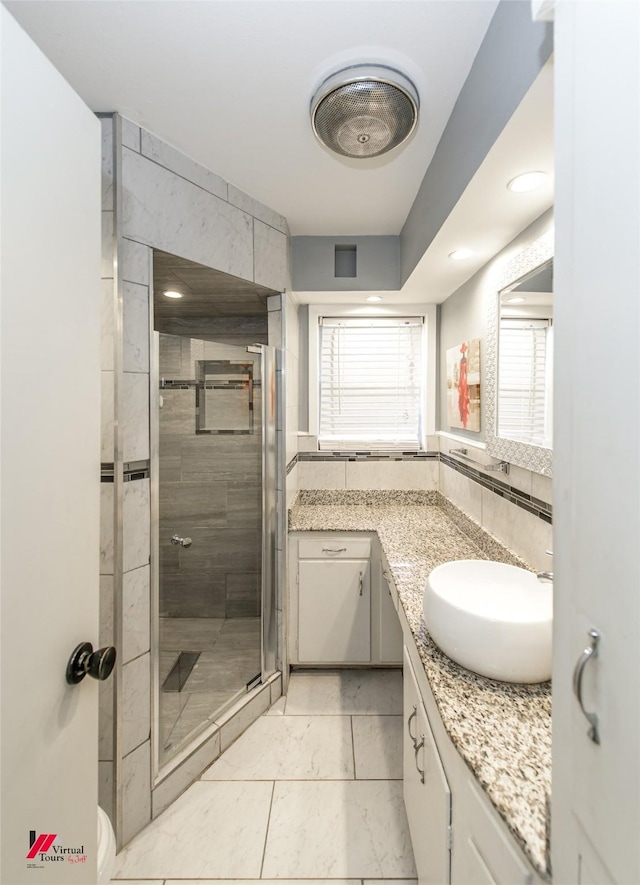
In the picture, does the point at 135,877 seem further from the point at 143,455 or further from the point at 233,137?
the point at 233,137

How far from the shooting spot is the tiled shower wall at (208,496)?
1706 millimetres

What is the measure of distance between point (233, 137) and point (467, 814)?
2.04 m

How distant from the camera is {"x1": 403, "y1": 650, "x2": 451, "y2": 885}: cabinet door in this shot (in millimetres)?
981

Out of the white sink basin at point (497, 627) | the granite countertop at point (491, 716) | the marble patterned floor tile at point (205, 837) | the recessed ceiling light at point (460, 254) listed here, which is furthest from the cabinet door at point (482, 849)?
the recessed ceiling light at point (460, 254)

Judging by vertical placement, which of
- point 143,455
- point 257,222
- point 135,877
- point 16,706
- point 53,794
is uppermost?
point 257,222

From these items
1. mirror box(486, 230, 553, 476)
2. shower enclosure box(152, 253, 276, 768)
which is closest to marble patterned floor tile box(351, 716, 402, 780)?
shower enclosure box(152, 253, 276, 768)

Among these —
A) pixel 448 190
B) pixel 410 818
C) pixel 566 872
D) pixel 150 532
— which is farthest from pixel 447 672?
pixel 448 190

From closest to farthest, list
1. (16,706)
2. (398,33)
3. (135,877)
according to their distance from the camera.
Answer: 1. (16,706)
2. (398,33)
3. (135,877)

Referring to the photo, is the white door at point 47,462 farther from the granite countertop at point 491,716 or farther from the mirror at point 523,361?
the mirror at point 523,361

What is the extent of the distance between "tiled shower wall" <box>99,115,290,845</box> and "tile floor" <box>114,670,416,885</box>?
0.19 m

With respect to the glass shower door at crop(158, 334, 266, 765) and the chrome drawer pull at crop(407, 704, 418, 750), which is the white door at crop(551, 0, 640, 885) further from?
the glass shower door at crop(158, 334, 266, 765)

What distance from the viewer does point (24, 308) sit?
0.68m

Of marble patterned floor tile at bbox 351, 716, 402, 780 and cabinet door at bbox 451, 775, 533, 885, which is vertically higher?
cabinet door at bbox 451, 775, 533, 885

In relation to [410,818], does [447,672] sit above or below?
above
